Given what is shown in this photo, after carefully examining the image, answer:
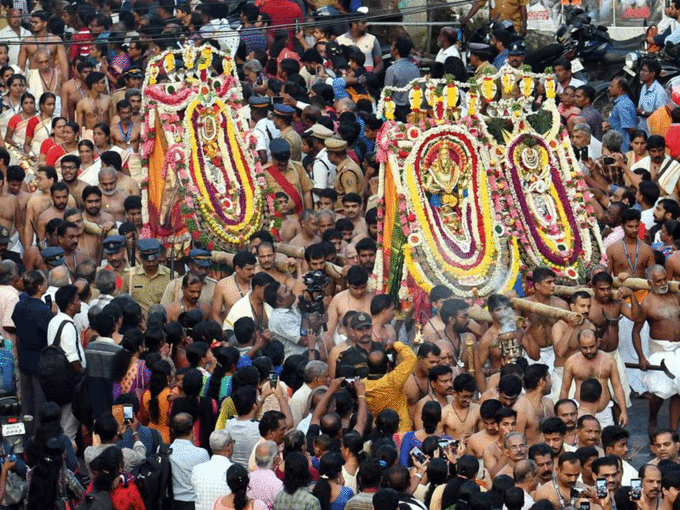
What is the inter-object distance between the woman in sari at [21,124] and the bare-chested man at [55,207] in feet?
9.03

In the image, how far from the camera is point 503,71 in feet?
63.5

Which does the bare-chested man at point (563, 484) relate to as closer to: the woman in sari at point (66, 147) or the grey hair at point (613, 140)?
the grey hair at point (613, 140)

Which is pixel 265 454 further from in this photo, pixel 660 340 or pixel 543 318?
pixel 660 340

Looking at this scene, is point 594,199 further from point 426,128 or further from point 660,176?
point 426,128

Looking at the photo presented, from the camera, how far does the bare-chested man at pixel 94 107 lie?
74.6 feet

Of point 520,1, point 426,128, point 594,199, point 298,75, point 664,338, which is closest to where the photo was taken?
point 664,338

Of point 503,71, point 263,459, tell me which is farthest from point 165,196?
point 263,459

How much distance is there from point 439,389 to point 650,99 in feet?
24.0

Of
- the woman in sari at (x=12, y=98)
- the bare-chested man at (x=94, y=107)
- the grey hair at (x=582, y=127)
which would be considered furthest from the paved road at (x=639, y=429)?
the woman in sari at (x=12, y=98)

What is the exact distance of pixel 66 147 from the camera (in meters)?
21.4

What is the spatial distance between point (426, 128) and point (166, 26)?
644 cm

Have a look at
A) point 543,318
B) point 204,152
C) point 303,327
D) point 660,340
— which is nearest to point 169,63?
point 204,152

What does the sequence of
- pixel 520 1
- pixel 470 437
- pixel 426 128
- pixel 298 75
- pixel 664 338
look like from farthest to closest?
1. pixel 520 1
2. pixel 298 75
3. pixel 426 128
4. pixel 664 338
5. pixel 470 437

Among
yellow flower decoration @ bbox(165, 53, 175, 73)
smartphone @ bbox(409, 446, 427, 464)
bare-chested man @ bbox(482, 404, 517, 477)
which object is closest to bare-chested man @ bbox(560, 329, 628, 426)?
bare-chested man @ bbox(482, 404, 517, 477)
